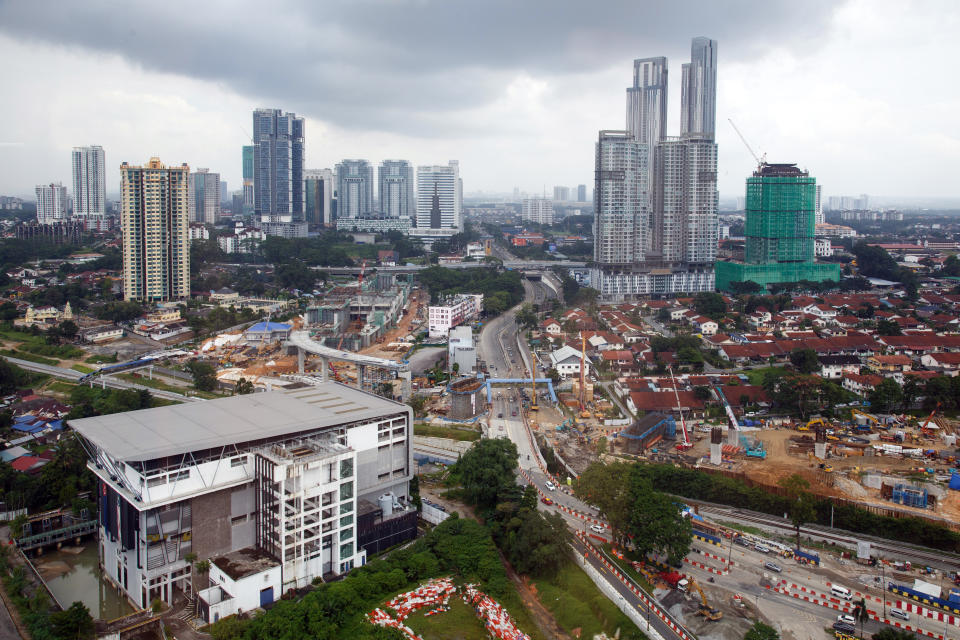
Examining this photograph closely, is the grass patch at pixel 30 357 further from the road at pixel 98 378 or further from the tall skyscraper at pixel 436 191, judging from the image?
the tall skyscraper at pixel 436 191

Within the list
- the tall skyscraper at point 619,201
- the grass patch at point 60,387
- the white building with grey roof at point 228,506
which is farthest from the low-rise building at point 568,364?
the tall skyscraper at point 619,201

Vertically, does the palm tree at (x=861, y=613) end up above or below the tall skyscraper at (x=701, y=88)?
below

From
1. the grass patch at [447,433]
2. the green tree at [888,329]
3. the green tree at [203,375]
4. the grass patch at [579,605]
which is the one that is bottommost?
the grass patch at [579,605]

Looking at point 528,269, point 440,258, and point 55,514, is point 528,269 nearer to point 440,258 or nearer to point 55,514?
point 440,258

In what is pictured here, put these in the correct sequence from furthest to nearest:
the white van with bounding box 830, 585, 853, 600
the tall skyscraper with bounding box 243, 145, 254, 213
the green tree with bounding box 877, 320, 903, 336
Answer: the tall skyscraper with bounding box 243, 145, 254, 213 → the green tree with bounding box 877, 320, 903, 336 → the white van with bounding box 830, 585, 853, 600

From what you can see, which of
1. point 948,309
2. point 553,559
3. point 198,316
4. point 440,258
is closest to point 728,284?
point 948,309

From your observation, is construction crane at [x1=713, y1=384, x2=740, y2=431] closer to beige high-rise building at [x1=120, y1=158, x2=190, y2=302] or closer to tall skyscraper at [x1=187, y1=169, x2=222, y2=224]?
beige high-rise building at [x1=120, y1=158, x2=190, y2=302]

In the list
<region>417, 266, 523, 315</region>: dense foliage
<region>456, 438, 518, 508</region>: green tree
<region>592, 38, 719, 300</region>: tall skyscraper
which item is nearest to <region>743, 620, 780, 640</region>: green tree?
<region>456, 438, 518, 508</region>: green tree
